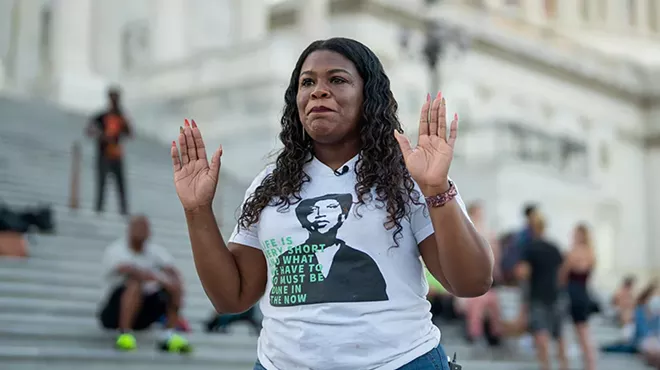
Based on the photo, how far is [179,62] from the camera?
967 inches

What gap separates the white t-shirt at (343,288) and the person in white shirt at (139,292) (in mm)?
5230

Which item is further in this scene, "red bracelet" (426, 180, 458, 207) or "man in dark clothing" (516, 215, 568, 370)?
"man in dark clothing" (516, 215, 568, 370)

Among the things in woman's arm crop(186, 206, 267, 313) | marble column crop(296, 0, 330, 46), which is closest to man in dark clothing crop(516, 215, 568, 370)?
woman's arm crop(186, 206, 267, 313)

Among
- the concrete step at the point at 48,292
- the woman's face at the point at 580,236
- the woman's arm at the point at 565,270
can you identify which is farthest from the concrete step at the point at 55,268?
the woman's face at the point at 580,236

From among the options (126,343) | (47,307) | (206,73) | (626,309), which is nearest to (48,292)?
(47,307)

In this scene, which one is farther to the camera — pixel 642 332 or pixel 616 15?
pixel 616 15

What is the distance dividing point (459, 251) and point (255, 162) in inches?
758

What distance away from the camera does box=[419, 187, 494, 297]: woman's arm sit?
2.27 m

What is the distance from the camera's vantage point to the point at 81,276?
947 cm

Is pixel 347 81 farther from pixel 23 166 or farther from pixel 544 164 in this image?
pixel 544 164

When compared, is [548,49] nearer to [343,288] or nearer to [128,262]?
[128,262]

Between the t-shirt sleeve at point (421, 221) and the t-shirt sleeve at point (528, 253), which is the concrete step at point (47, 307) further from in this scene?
the t-shirt sleeve at point (421, 221)

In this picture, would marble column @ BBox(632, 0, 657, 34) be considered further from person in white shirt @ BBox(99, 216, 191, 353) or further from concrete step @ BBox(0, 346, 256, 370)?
concrete step @ BBox(0, 346, 256, 370)

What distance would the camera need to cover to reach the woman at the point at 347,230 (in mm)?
2283
